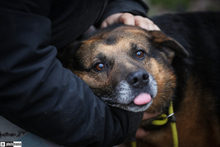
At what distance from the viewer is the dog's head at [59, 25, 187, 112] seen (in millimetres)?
1811

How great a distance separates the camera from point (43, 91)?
1.35 meters

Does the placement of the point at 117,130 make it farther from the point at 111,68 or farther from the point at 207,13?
the point at 207,13

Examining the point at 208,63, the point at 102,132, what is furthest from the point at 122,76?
the point at 208,63

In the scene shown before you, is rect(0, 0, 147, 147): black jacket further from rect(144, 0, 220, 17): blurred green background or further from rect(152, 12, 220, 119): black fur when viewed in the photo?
rect(144, 0, 220, 17): blurred green background

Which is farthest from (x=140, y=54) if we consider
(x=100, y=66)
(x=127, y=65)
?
(x=100, y=66)

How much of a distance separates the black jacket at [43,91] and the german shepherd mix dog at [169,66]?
40 cm

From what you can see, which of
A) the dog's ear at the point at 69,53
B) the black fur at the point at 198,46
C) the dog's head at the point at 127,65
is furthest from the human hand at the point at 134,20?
the dog's ear at the point at 69,53

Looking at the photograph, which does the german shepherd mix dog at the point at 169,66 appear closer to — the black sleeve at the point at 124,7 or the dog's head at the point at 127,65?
the dog's head at the point at 127,65

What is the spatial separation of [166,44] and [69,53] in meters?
1.28

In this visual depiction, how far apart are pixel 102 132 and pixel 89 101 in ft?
0.97

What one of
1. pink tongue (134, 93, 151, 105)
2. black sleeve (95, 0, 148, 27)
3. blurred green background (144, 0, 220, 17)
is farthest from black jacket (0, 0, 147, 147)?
blurred green background (144, 0, 220, 17)

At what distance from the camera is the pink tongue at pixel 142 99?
177cm

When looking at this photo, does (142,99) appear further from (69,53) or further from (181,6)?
(181,6)

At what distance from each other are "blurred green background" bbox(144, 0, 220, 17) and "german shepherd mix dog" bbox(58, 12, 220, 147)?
416cm
